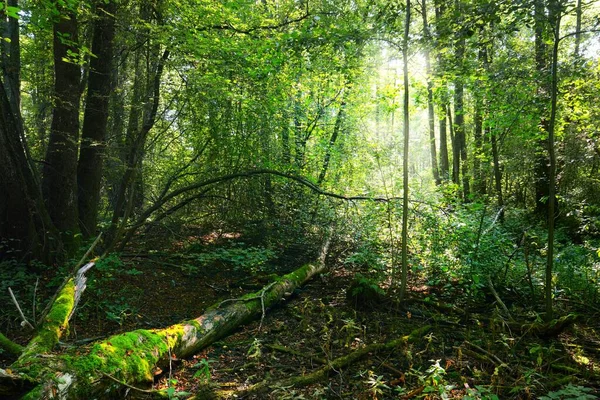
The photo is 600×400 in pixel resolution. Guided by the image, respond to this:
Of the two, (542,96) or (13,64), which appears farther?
(13,64)

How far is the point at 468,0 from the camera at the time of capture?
4.92 m

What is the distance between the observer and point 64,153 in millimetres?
6840

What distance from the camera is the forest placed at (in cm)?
382

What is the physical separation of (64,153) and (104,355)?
16.4 ft

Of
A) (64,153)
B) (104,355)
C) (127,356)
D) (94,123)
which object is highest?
(94,123)

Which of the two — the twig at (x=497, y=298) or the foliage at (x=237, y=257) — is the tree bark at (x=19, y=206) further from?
the twig at (x=497, y=298)

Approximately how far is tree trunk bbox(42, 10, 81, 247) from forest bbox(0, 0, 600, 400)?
0.14 ft

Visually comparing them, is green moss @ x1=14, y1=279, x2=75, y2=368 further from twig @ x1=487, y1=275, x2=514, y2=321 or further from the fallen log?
twig @ x1=487, y1=275, x2=514, y2=321

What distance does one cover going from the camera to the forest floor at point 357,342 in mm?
3561

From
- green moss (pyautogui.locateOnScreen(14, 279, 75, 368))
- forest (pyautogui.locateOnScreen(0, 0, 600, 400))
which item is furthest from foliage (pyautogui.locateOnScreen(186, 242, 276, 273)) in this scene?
green moss (pyautogui.locateOnScreen(14, 279, 75, 368))

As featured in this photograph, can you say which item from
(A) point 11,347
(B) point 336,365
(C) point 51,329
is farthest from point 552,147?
(A) point 11,347

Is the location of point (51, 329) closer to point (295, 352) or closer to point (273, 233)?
point (295, 352)

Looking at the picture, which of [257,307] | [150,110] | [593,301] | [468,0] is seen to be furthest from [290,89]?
[593,301]

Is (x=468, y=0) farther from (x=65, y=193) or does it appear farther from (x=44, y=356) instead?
(x=65, y=193)
